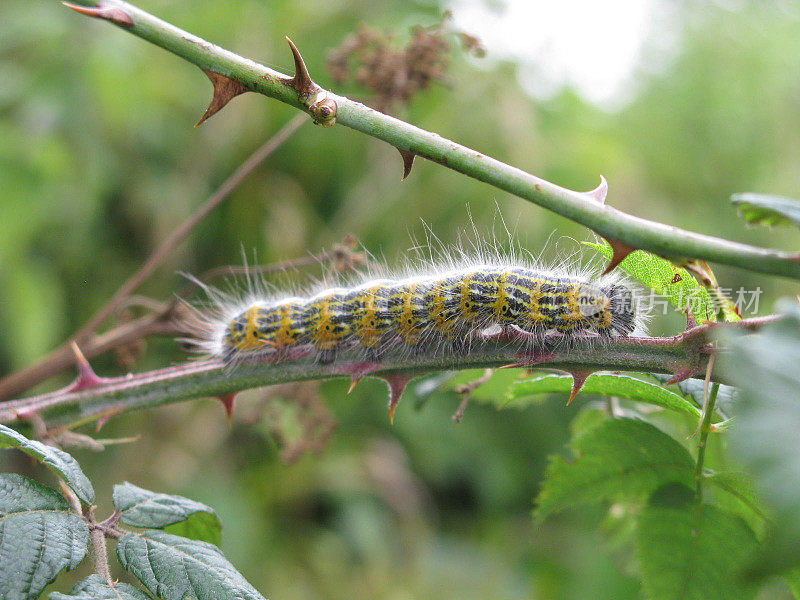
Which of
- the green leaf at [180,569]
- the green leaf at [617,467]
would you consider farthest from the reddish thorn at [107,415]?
A: the green leaf at [617,467]

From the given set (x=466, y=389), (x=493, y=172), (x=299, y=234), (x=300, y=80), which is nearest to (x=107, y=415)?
(x=466, y=389)

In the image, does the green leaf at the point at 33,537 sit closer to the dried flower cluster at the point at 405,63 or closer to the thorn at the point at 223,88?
the thorn at the point at 223,88

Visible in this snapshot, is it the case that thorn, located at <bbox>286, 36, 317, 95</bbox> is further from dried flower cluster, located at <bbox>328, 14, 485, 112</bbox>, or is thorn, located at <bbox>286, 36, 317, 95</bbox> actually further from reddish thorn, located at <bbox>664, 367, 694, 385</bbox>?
dried flower cluster, located at <bbox>328, 14, 485, 112</bbox>

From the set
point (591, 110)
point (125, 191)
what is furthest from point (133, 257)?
point (591, 110)

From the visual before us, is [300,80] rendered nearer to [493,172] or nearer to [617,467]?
[493,172]

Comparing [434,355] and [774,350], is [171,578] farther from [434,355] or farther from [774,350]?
[774,350]
